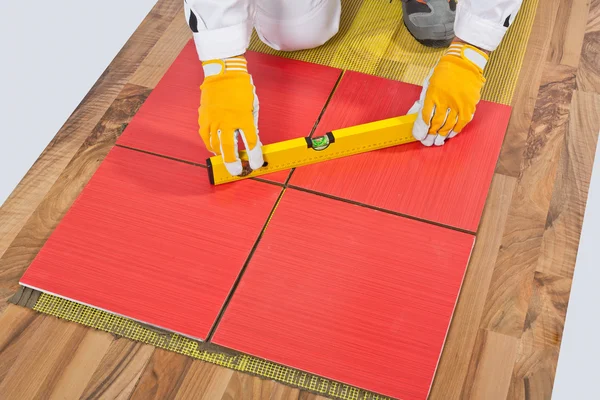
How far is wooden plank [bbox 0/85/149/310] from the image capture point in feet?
7.46

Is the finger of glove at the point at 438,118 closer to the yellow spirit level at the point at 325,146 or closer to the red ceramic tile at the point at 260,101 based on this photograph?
the yellow spirit level at the point at 325,146

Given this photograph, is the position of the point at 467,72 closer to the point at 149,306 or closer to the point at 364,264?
the point at 364,264

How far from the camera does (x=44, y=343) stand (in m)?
2.09

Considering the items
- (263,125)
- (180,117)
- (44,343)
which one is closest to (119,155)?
(180,117)

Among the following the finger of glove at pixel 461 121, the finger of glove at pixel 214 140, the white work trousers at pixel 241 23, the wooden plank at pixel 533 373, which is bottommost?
the wooden plank at pixel 533 373

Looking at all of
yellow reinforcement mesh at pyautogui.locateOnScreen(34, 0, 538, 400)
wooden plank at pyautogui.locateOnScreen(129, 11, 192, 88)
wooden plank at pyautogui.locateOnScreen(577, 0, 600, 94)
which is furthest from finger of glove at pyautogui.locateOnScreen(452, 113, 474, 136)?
wooden plank at pyautogui.locateOnScreen(129, 11, 192, 88)

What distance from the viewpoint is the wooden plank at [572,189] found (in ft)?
Result: 7.39

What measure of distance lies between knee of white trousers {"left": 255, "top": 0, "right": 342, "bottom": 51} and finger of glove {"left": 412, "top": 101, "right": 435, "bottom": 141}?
0.69 meters

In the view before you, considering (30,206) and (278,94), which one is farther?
(278,94)

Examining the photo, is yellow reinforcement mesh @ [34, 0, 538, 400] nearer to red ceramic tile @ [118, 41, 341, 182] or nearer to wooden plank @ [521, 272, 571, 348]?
red ceramic tile @ [118, 41, 341, 182]

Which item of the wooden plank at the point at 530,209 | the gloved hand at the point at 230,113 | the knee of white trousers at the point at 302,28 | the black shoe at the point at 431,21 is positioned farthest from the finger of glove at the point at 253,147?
the black shoe at the point at 431,21

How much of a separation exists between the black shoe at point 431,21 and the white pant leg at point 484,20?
0.48 meters

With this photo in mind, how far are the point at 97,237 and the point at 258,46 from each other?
117 cm

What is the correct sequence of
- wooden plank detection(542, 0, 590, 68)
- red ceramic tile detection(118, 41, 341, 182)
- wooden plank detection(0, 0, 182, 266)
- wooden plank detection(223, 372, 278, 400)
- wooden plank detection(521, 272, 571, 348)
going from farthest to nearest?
1. wooden plank detection(542, 0, 590, 68)
2. red ceramic tile detection(118, 41, 341, 182)
3. wooden plank detection(0, 0, 182, 266)
4. wooden plank detection(521, 272, 571, 348)
5. wooden plank detection(223, 372, 278, 400)
